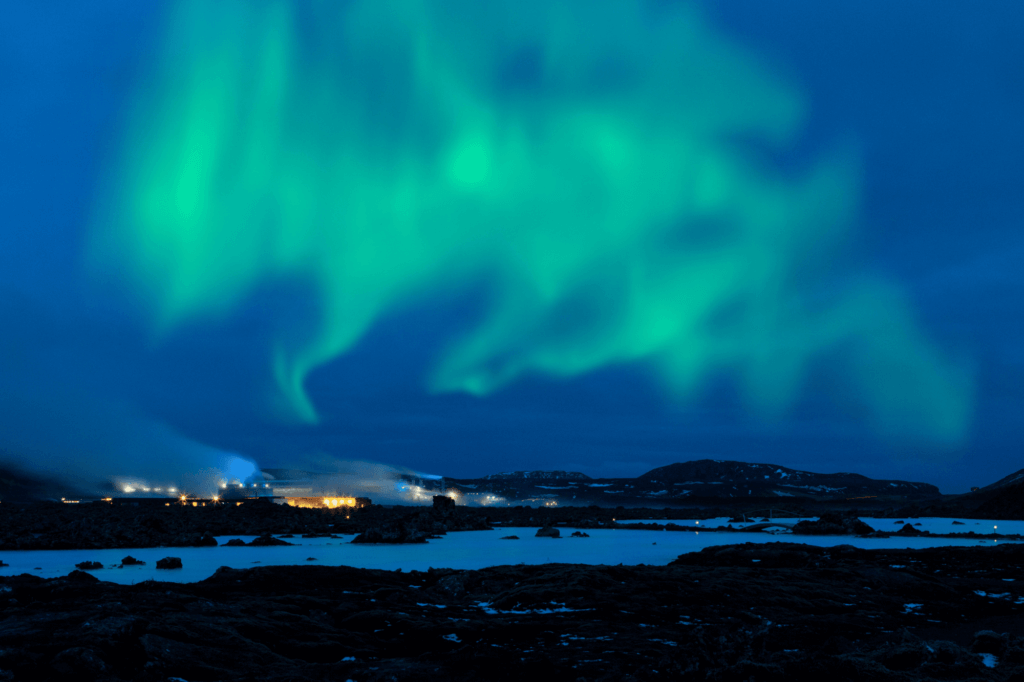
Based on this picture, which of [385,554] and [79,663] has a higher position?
[79,663]

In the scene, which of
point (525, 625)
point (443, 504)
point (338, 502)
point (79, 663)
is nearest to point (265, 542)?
point (443, 504)

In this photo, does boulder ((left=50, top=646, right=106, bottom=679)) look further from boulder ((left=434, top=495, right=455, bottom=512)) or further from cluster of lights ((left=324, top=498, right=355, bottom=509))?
cluster of lights ((left=324, top=498, right=355, bottom=509))

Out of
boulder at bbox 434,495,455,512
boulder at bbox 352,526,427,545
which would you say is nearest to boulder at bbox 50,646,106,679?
boulder at bbox 352,526,427,545

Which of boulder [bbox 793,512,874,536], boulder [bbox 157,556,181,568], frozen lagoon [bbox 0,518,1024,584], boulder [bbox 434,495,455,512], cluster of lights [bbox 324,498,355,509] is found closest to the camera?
frozen lagoon [bbox 0,518,1024,584]

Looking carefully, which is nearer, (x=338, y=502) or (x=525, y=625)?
(x=525, y=625)

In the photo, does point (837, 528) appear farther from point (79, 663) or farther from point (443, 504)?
point (79, 663)

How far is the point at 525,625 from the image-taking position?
25422mm

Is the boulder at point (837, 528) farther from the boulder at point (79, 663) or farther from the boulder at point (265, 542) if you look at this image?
the boulder at point (79, 663)

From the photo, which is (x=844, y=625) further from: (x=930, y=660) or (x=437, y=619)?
Answer: (x=437, y=619)

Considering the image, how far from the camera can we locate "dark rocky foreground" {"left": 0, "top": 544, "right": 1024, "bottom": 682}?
17.7 m

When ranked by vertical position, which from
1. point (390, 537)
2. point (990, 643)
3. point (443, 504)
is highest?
point (443, 504)

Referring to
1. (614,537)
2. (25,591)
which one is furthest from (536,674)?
(614,537)

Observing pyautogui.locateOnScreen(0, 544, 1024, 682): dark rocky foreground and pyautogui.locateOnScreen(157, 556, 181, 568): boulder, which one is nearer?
pyautogui.locateOnScreen(0, 544, 1024, 682): dark rocky foreground

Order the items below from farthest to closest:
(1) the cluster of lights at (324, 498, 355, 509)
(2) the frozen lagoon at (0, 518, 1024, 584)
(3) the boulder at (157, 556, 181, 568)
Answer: (1) the cluster of lights at (324, 498, 355, 509)
(3) the boulder at (157, 556, 181, 568)
(2) the frozen lagoon at (0, 518, 1024, 584)
